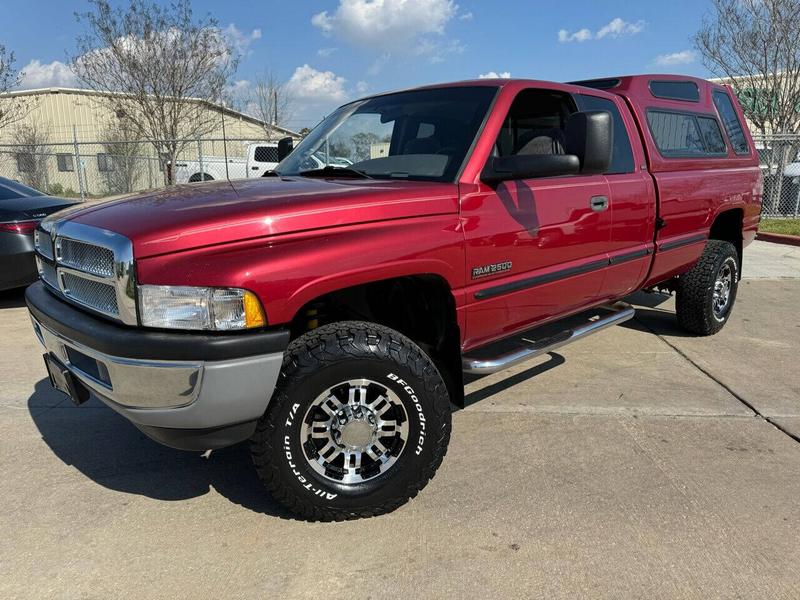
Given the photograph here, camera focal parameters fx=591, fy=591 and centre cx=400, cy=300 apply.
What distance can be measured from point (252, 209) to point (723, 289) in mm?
4618

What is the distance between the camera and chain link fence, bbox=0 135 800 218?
560 inches

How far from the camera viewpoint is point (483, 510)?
2.63m

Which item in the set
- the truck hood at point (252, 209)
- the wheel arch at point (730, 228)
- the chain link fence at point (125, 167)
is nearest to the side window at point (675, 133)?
the wheel arch at point (730, 228)

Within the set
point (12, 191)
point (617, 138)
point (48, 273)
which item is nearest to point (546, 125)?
point (617, 138)

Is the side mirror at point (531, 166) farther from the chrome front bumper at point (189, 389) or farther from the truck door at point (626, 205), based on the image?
the chrome front bumper at point (189, 389)

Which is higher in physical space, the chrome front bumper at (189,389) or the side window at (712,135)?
the side window at (712,135)

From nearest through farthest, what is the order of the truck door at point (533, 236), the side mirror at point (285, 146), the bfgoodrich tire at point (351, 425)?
the bfgoodrich tire at point (351, 425)
the truck door at point (533, 236)
the side mirror at point (285, 146)

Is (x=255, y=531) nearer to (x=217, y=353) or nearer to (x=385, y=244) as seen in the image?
(x=217, y=353)

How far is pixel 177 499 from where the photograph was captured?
2.75 metres

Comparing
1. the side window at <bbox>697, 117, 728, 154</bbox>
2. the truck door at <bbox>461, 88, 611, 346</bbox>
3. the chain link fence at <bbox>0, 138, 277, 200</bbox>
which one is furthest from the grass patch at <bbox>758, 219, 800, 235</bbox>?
the chain link fence at <bbox>0, 138, 277, 200</bbox>

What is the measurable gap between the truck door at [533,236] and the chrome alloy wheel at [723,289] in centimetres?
199

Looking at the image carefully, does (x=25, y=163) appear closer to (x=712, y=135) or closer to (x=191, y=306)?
(x=712, y=135)

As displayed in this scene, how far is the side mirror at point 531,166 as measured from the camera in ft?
9.13

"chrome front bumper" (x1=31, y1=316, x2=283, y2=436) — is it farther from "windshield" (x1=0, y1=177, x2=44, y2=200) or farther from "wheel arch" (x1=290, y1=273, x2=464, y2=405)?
"windshield" (x1=0, y1=177, x2=44, y2=200)
